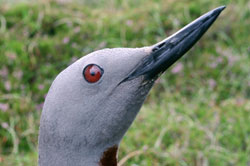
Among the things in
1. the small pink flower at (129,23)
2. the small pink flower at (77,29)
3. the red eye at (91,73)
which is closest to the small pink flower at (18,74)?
the small pink flower at (77,29)

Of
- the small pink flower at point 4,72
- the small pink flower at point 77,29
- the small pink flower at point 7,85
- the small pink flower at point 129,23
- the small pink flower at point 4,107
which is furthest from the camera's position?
the small pink flower at point 129,23

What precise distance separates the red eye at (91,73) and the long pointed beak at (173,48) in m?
0.15

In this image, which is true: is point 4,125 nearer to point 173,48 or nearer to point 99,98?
point 99,98

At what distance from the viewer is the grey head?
166 centimetres

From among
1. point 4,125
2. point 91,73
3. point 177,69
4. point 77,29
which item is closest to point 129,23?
point 77,29

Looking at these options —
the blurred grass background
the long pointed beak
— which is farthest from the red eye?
the blurred grass background

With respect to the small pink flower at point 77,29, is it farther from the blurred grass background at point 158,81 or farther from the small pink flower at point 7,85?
the small pink flower at point 7,85

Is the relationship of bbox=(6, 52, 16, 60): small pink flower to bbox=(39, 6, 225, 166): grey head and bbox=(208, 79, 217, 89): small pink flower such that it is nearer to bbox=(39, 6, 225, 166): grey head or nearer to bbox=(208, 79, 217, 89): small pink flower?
bbox=(208, 79, 217, 89): small pink flower

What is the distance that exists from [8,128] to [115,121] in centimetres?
209

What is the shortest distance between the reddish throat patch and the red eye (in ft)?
1.08

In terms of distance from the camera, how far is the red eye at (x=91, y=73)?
1.64 m

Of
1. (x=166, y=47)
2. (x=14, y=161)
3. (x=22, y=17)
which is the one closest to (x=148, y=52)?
(x=166, y=47)

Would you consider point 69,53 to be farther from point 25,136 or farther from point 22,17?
point 25,136

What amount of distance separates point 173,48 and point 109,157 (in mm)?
560
